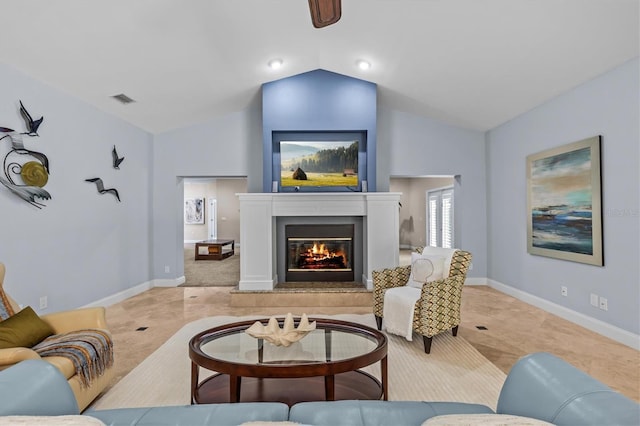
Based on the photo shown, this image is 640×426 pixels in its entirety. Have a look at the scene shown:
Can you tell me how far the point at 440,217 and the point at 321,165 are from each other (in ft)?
15.8

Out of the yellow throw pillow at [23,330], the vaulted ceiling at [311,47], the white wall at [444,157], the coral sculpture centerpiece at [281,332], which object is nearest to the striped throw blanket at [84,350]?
the yellow throw pillow at [23,330]

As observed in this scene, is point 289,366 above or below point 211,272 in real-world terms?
above

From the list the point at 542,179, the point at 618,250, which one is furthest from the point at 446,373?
the point at 542,179

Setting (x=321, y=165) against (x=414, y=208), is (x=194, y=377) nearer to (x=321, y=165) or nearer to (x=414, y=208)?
(x=321, y=165)

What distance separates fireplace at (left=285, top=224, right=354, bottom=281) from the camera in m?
5.97

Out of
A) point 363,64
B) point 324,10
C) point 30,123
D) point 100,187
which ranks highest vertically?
point 363,64

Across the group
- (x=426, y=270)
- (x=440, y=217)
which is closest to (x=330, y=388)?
(x=426, y=270)

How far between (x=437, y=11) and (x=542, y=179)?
257 centimetres

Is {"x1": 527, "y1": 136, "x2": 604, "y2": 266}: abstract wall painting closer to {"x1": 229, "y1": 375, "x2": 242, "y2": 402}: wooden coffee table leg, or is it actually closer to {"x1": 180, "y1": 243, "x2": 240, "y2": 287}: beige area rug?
{"x1": 229, "y1": 375, "x2": 242, "y2": 402}: wooden coffee table leg

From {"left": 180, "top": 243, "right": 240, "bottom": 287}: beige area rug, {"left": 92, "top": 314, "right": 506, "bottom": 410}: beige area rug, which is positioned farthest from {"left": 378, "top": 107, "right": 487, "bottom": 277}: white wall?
{"left": 180, "top": 243, "right": 240, "bottom": 287}: beige area rug

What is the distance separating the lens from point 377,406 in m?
1.46

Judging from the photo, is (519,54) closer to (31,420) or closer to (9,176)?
(31,420)

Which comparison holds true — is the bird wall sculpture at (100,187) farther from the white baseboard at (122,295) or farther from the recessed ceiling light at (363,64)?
the recessed ceiling light at (363,64)

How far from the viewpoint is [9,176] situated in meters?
3.62
